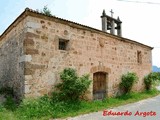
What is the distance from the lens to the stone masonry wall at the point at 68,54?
26.1 ft

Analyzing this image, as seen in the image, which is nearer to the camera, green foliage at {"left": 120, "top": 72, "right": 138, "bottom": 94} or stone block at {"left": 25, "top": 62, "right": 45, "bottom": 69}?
stone block at {"left": 25, "top": 62, "right": 45, "bottom": 69}

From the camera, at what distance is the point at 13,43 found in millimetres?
9469

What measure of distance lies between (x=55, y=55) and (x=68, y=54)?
72 centimetres

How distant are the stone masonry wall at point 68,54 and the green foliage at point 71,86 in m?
0.34

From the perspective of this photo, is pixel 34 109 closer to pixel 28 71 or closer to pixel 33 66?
pixel 28 71

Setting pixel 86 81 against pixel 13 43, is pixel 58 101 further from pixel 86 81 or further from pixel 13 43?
pixel 13 43

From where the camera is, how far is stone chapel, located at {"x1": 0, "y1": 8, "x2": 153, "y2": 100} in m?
7.96

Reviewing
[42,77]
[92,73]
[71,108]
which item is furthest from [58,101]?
[92,73]

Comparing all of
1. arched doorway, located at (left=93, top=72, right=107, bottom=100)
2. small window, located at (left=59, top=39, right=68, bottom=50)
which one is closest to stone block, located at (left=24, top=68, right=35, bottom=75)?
small window, located at (left=59, top=39, right=68, bottom=50)

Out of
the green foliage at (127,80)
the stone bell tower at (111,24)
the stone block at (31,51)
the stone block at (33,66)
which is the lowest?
the green foliage at (127,80)

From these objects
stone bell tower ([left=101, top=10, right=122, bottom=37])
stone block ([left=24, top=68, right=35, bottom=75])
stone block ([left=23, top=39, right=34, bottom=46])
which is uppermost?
stone bell tower ([left=101, top=10, right=122, bottom=37])

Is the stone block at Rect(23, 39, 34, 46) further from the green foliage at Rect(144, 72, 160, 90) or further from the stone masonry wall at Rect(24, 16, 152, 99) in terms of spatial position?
the green foliage at Rect(144, 72, 160, 90)

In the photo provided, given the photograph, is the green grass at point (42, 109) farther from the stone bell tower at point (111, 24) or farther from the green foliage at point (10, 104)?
the stone bell tower at point (111, 24)

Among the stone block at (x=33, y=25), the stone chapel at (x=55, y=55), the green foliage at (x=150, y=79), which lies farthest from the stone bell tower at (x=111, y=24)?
the stone block at (x=33, y=25)
